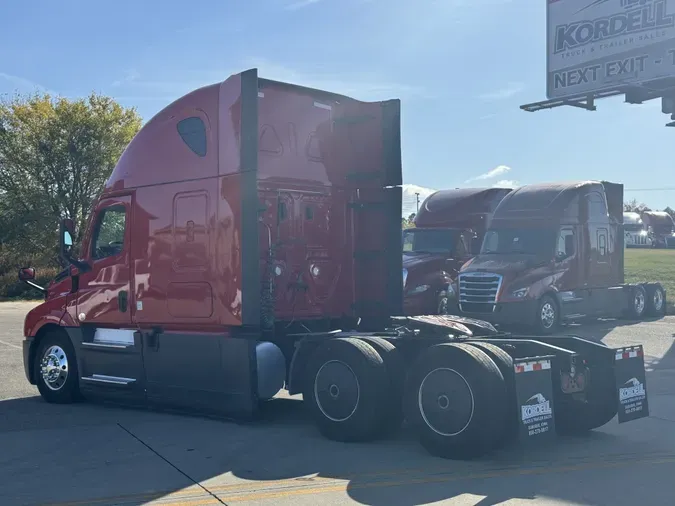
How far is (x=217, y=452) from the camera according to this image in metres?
7.41

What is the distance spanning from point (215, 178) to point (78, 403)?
3676mm

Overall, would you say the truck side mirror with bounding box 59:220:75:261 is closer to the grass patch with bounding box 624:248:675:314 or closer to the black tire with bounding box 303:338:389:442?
the black tire with bounding box 303:338:389:442

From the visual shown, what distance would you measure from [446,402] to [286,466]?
148cm

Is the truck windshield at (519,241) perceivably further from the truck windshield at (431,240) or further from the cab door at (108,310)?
the cab door at (108,310)

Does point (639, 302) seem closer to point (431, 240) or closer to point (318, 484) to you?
point (431, 240)

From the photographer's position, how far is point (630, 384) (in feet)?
25.0

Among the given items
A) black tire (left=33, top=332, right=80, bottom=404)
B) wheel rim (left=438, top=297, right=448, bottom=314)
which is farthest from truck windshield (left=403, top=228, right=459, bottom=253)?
black tire (left=33, top=332, right=80, bottom=404)

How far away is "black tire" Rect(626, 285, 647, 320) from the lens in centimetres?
2089

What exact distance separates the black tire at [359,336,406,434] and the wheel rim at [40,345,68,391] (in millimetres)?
4552

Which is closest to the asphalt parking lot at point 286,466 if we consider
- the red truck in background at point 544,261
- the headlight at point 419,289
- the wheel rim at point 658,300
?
the red truck in background at point 544,261

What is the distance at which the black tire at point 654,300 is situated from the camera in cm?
2164

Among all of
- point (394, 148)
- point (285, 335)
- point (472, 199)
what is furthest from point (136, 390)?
point (472, 199)

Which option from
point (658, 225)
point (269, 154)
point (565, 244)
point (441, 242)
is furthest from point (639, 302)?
point (658, 225)

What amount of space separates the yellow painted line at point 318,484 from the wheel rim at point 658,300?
16052mm
